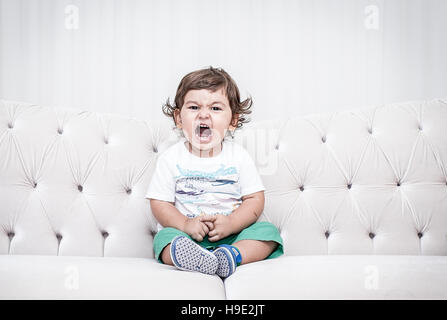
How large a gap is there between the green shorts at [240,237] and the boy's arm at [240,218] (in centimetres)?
2

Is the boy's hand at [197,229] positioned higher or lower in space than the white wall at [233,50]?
lower

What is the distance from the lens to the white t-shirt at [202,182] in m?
1.27

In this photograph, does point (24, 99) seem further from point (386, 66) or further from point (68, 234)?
point (386, 66)

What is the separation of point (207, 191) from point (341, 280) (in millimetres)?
576

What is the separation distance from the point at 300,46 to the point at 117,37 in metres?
0.88

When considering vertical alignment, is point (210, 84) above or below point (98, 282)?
above

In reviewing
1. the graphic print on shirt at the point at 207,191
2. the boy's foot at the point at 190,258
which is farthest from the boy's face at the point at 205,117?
the boy's foot at the point at 190,258

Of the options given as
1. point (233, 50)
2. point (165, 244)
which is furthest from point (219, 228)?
point (233, 50)

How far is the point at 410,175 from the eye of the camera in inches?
51.9

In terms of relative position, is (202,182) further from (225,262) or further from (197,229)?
(225,262)

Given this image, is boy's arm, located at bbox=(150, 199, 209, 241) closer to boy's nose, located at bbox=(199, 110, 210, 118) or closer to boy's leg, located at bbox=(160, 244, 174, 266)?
boy's leg, located at bbox=(160, 244, 174, 266)

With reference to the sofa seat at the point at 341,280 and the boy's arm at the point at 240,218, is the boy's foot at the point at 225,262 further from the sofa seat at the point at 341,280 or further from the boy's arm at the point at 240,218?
the boy's arm at the point at 240,218

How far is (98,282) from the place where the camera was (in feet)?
2.63
